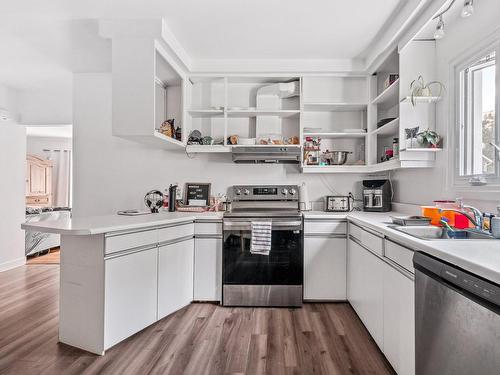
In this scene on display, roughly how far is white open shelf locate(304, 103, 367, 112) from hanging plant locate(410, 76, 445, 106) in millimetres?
750

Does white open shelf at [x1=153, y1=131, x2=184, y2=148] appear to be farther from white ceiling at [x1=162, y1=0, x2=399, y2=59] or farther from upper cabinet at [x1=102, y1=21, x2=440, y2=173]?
white ceiling at [x1=162, y1=0, x2=399, y2=59]

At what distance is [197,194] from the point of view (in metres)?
3.42

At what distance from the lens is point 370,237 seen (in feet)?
7.13

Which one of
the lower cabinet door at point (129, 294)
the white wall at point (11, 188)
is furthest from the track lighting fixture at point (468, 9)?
the white wall at point (11, 188)

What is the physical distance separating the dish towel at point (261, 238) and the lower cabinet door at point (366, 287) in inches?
29.9

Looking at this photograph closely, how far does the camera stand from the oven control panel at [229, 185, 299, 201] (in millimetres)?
3375

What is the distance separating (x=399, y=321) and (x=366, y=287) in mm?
614

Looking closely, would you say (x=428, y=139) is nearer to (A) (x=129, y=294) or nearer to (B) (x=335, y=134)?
(B) (x=335, y=134)

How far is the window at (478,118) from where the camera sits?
1934 mm

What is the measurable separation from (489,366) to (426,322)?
38 cm

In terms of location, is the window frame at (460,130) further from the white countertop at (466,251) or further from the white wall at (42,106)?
the white wall at (42,106)

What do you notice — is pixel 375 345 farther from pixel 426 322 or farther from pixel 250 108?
pixel 250 108

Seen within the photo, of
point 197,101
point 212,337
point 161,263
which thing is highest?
point 197,101

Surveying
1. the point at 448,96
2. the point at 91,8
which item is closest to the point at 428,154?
the point at 448,96
